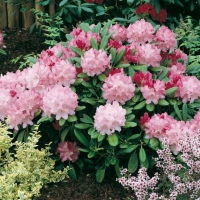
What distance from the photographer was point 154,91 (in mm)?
3410

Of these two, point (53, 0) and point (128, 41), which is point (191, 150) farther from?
point (53, 0)

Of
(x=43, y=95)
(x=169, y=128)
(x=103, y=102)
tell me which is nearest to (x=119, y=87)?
(x=103, y=102)

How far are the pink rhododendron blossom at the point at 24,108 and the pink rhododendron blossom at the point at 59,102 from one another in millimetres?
123

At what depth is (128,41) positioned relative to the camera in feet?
13.1

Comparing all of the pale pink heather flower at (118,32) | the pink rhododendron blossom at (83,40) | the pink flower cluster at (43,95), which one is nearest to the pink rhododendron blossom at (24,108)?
the pink flower cluster at (43,95)

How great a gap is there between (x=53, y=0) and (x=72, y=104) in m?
2.39

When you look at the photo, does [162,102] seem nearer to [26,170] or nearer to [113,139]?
[113,139]

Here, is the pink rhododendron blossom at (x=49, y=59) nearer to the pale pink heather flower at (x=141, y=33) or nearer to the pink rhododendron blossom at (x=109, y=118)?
the pink rhododendron blossom at (x=109, y=118)

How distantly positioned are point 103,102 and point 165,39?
822 millimetres

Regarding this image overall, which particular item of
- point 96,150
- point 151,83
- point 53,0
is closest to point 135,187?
point 96,150

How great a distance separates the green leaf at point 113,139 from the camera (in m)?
3.27

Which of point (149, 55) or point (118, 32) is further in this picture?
point (118, 32)

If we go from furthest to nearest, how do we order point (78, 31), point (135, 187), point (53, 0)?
point (53, 0) → point (78, 31) → point (135, 187)

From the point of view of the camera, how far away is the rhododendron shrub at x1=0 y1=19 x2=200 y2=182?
3324 mm
